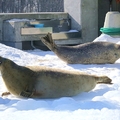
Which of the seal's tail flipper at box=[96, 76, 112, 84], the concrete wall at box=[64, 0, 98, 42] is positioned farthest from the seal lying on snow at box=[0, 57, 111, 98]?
the concrete wall at box=[64, 0, 98, 42]

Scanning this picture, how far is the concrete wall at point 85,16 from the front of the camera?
1099 centimetres

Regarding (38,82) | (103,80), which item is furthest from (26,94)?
(103,80)

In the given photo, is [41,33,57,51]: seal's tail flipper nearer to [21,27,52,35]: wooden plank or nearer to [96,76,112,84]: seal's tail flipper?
[96,76,112,84]: seal's tail flipper

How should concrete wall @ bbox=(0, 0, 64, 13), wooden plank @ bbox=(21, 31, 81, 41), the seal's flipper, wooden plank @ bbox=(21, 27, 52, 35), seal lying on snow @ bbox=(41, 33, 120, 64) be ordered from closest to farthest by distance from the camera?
1. the seal's flipper
2. seal lying on snow @ bbox=(41, 33, 120, 64)
3. wooden plank @ bbox=(21, 27, 52, 35)
4. wooden plank @ bbox=(21, 31, 81, 41)
5. concrete wall @ bbox=(0, 0, 64, 13)

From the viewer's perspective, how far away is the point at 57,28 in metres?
10.9

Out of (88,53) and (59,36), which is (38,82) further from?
(59,36)

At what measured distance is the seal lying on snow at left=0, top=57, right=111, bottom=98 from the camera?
4.09 metres

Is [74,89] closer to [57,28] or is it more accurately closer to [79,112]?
[79,112]

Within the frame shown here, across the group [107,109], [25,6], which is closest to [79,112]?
[107,109]

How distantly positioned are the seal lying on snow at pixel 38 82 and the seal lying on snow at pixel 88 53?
246 centimetres

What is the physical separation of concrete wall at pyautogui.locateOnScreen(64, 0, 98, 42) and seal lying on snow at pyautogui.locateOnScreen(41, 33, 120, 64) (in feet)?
13.8

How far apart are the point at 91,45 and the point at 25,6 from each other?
308 inches

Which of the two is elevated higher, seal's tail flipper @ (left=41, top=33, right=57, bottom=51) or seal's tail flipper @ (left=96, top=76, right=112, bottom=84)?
seal's tail flipper @ (left=41, top=33, right=57, bottom=51)

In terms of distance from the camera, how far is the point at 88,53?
678 centimetres
